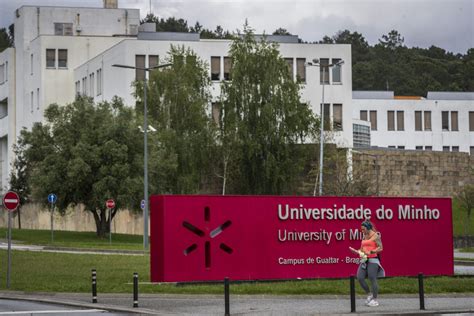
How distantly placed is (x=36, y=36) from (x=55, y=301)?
272 ft

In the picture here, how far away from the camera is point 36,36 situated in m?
105

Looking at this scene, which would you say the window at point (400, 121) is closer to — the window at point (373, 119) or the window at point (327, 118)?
the window at point (373, 119)

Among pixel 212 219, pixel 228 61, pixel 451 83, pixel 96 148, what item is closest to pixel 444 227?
pixel 212 219

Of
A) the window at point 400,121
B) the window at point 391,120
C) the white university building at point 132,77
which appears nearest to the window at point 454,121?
the white university building at point 132,77

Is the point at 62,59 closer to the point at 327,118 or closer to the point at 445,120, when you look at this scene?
the point at 327,118

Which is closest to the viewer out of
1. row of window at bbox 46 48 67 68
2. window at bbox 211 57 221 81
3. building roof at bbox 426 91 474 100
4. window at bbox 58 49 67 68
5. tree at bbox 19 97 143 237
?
tree at bbox 19 97 143 237

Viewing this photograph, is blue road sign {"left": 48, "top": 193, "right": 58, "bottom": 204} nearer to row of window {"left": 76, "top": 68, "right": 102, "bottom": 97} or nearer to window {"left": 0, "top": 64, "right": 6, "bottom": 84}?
row of window {"left": 76, "top": 68, "right": 102, "bottom": 97}

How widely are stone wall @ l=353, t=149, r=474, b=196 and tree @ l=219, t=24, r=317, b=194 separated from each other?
8979 millimetres

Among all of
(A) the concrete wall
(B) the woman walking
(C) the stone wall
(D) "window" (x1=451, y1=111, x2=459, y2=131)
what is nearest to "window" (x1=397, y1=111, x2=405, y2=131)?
(D) "window" (x1=451, y1=111, x2=459, y2=131)

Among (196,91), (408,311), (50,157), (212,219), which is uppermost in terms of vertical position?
(196,91)

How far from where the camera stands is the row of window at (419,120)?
116688 millimetres

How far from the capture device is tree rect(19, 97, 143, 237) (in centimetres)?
6600

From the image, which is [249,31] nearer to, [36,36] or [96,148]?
[96,148]

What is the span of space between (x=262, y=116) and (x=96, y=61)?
68.7 feet
